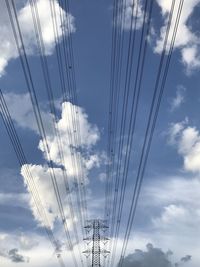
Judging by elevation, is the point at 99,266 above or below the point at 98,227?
below

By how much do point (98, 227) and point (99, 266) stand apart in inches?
709

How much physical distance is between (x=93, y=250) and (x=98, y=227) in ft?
35.1

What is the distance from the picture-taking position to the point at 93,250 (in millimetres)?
180500

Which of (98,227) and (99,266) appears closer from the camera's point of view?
(99,266)

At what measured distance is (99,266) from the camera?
17412 centimetres

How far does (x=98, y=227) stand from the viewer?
7436 inches

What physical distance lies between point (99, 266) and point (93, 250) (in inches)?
Result: 305
